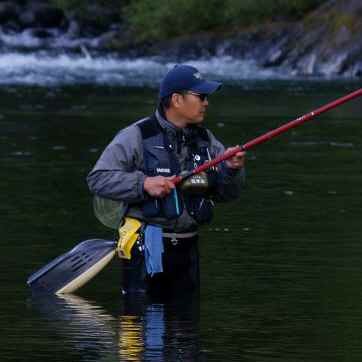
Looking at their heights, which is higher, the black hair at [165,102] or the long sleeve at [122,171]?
the black hair at [165,102]

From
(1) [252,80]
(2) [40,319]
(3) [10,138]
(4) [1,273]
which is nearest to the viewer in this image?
(2) [40,319]

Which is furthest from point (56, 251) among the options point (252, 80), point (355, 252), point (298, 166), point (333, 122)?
point (252, 80)

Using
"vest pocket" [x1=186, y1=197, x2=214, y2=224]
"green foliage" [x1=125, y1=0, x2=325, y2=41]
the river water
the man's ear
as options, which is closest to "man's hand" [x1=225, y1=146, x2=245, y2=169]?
"vest pocket" [x1=186, y1=197, x2=214, y2=224]

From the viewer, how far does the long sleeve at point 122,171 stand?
8.62m

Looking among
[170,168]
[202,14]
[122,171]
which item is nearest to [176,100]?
[170,168]

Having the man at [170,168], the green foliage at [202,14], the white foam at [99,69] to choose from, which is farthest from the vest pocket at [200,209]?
the green foliage at [202,14]

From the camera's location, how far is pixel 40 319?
9281 millimetres

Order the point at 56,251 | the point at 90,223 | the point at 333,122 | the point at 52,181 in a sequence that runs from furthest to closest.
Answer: the point at 333,122
the point at 52,181
the point at 90,223
the point at 56,251

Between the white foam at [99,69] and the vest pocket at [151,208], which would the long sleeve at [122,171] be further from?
the white foam at [99,69]

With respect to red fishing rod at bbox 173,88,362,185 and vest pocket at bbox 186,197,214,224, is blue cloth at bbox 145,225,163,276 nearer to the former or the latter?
vest pocket at bbox 186,197,214,224

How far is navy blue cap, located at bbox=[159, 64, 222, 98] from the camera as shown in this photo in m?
8.78

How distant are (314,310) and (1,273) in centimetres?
235

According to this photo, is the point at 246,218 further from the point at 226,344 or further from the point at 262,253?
the point at 226,344

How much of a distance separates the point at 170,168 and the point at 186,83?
44cm
